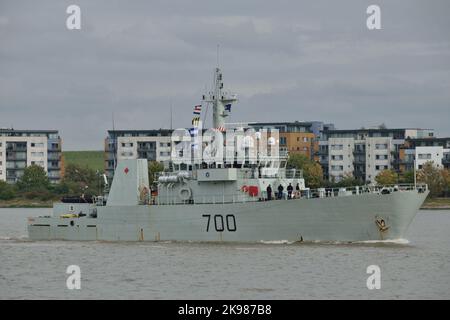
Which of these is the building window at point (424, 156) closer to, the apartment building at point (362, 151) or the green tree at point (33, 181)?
the apartment building at point (362, 151)

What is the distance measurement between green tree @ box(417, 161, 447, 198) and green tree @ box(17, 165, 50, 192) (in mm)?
48281

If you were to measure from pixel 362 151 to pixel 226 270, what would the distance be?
89.3 m

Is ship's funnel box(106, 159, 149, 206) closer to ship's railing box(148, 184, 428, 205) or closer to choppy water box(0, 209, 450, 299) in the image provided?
ship's railing box(148, 184, 428, 205)

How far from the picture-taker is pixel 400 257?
5112cm

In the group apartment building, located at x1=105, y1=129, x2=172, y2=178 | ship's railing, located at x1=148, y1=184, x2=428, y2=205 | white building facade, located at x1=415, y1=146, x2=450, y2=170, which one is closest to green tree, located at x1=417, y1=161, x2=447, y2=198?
white building facade, located at x1=415, y1=146, x2=450, y2=170

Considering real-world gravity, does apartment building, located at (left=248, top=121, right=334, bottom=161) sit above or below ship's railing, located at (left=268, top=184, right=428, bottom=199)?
above

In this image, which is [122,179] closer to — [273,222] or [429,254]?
[273,222]

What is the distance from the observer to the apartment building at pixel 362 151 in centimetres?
13388

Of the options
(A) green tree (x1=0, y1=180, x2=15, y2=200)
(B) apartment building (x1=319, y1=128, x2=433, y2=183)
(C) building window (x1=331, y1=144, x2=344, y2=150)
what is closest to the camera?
(B) apartment building (x1=319, y1=128, x2=433, y2=183)

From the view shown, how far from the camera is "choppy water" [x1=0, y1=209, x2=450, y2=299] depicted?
139 ft

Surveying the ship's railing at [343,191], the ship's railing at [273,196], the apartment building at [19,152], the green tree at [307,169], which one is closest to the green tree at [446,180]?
the green tree at [307,169]

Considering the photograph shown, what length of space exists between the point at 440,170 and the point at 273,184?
206ft
